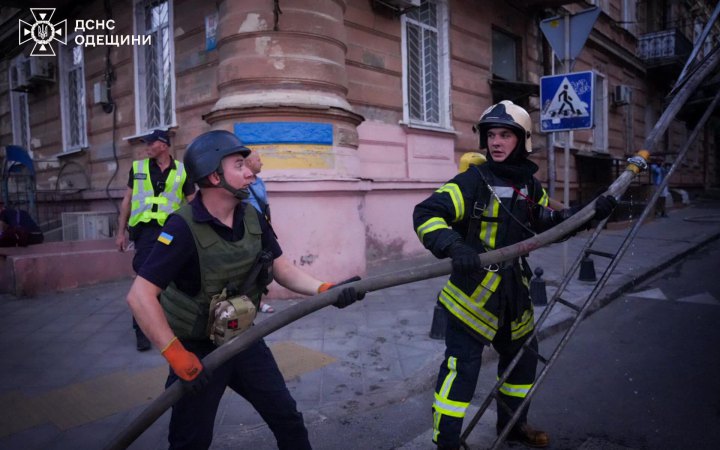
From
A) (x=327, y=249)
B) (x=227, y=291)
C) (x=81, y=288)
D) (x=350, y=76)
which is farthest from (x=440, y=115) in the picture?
(x=227, y=291)

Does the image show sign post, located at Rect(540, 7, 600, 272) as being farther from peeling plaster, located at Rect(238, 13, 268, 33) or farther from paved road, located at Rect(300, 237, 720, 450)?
peeling plaster, located at Rect(238, 13, 268, 33)

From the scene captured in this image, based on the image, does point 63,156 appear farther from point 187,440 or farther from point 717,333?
point 717,333

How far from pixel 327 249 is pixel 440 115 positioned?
13.7 ft

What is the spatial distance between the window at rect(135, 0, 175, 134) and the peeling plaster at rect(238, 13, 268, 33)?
9.74 feet

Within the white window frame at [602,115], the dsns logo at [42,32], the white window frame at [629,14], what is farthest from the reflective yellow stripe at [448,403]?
the white window frame at [629,14]

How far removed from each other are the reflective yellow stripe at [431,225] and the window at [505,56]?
8.89 meters

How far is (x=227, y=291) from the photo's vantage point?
1.94 m

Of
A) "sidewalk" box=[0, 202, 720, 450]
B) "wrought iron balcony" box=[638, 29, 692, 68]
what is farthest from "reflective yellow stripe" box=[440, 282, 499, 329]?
"wrought iron balcony" box=[638, 29, 692, 68]

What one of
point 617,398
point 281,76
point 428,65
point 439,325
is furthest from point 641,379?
point 428,65

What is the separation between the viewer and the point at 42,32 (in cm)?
1072

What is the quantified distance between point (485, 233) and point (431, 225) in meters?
0.35

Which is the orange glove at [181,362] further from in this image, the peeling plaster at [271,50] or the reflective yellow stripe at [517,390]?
the peeling plaster at [271,50]

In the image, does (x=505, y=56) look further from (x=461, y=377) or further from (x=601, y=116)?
(x=461, y=377)

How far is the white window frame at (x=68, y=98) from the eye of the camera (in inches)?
393
